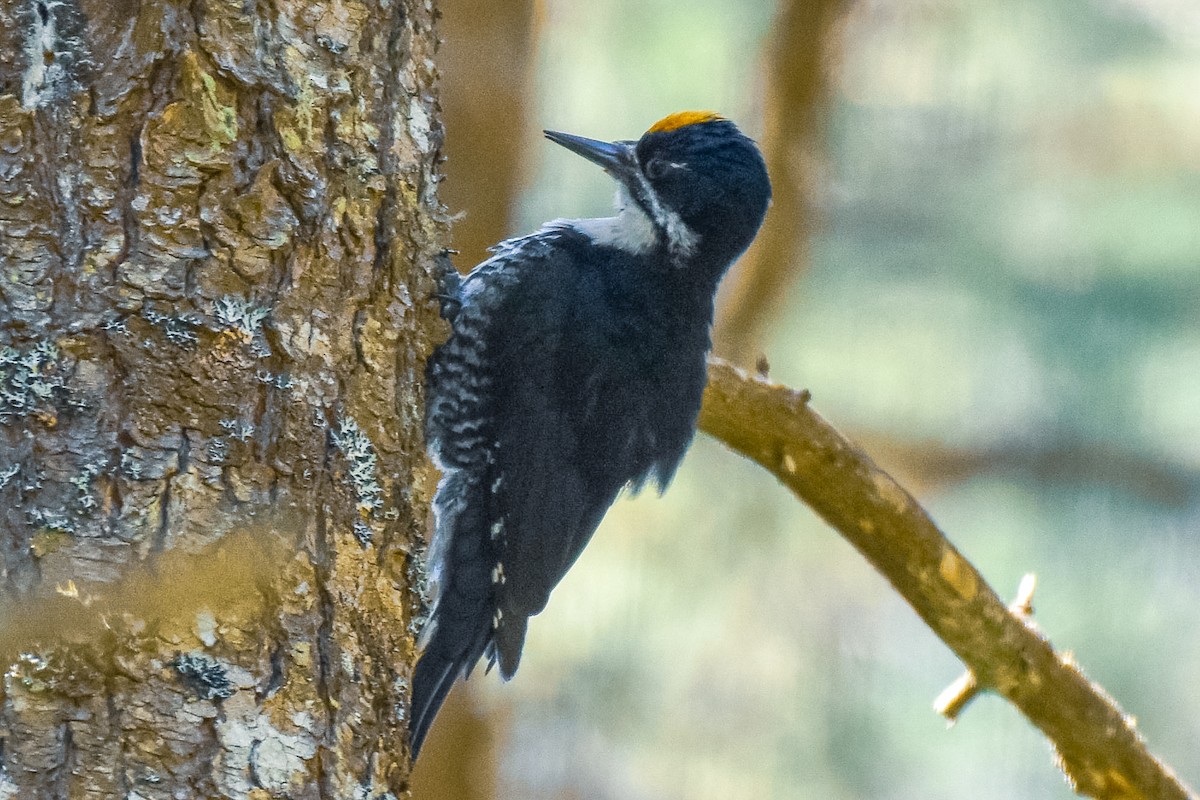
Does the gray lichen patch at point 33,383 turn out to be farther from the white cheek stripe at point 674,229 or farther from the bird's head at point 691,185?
the white cheek stripe at point 674,229

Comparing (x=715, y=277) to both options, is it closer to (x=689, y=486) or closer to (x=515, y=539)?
(x=515, y=539)

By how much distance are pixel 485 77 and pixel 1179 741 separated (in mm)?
4081

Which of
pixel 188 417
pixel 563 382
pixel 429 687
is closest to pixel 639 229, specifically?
pixel 563 382

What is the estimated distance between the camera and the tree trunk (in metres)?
1.36

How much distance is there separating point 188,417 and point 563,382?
110 centimetres

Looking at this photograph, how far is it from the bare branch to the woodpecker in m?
0.13

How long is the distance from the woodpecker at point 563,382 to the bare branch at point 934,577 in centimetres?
13

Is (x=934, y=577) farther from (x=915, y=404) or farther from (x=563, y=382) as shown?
(x=915, y=404)

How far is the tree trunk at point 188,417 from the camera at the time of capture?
136 cm

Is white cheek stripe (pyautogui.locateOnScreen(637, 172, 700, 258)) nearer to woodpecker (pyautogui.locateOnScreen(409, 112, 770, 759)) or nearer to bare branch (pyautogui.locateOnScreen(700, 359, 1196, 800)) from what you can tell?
woodpecker (pyautogui.locateOnScreen(409, 112, 770, 759))

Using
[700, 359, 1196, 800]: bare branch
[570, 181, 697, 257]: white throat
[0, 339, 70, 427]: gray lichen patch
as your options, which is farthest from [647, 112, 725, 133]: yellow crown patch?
[0, 339, 70, 427]: gray lichen patch

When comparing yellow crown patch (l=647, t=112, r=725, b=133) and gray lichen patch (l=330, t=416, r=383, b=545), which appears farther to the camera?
yellow crown patch (l=647, t=112, r=725, b=133)

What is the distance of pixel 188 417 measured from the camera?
1.45m

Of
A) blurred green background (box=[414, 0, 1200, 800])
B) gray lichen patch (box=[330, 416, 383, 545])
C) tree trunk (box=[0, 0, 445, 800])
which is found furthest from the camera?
blurred green background (box=[414, 0, 1200, 800])
